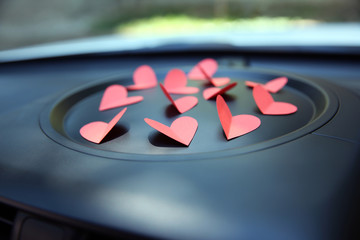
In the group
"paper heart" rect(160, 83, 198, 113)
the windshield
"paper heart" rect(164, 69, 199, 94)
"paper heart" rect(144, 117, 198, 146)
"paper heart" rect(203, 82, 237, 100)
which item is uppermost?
the windshield

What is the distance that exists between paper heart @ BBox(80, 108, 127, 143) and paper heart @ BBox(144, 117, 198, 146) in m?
0.08

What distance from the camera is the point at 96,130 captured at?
0.51 meters

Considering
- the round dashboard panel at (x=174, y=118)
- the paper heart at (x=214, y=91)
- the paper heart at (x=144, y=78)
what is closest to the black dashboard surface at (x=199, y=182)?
the round dashboard panel at (x=174, y=118)

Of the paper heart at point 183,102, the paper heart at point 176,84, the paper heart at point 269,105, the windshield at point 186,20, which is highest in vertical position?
the windshield at point 186,20

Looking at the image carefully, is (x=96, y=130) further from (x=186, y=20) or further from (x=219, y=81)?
(x=186, y=20)

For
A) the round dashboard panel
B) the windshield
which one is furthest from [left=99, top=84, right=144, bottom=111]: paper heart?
the windshield

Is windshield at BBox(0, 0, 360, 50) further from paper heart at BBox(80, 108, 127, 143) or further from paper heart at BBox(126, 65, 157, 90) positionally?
paper heart at BBox(80, 108, 127, 143)

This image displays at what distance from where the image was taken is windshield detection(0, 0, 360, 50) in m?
0.97

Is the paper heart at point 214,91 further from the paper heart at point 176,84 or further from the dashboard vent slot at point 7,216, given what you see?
the dashboard vent slot at point 7,216

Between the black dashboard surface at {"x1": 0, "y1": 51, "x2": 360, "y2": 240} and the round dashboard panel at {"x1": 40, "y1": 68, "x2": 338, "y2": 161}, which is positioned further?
the round dashboard panel at {"x1": 40, "y1": 68, "x2": 338, "y2": 161}

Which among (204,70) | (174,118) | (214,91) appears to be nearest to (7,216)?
(174,118)

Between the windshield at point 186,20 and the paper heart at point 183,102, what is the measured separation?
49 centimetres

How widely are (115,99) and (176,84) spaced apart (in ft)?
0.53

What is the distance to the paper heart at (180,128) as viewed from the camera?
1.49 ft
